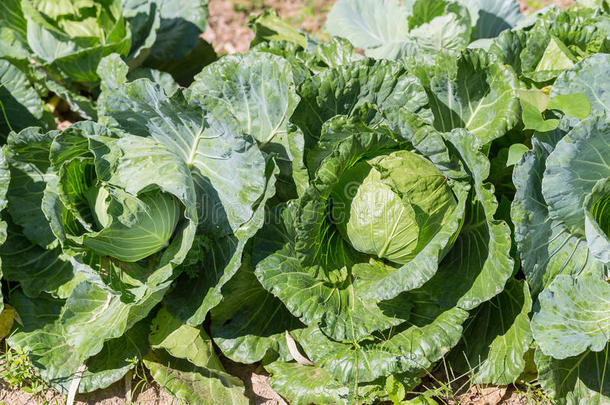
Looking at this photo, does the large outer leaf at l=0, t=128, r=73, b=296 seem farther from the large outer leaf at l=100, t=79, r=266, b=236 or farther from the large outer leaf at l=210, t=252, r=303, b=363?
the large outer leaf at l=210, t=252, r=303, b=363

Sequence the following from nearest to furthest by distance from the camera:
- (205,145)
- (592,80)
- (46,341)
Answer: (592,80) < (205,145) < (46,341)

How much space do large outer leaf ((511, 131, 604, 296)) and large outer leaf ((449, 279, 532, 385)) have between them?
139 mm

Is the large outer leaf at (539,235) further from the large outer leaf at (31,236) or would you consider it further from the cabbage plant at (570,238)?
the large outer leaf at (31,236)

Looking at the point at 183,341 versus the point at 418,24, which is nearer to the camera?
the point at 183,341

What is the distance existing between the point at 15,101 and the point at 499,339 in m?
3.23

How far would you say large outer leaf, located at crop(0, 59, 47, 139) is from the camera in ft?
12.8

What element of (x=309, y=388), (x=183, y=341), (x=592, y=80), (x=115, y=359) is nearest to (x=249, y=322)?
(x=183, y=341)

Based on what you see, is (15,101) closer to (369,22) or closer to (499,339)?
(369,22)

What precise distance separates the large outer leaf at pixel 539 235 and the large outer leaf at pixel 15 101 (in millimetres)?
2951

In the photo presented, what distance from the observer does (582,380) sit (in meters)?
3.12

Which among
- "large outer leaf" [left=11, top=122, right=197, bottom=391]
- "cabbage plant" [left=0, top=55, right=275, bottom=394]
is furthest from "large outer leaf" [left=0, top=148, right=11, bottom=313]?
"large outer leaf" [left=11, top=122, right=197, bottom=391]

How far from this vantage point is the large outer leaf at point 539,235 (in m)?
2.88

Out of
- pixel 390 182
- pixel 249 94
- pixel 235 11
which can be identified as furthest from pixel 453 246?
pixel 235 11

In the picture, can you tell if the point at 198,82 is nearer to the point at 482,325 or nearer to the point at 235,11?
the point at 482,325
